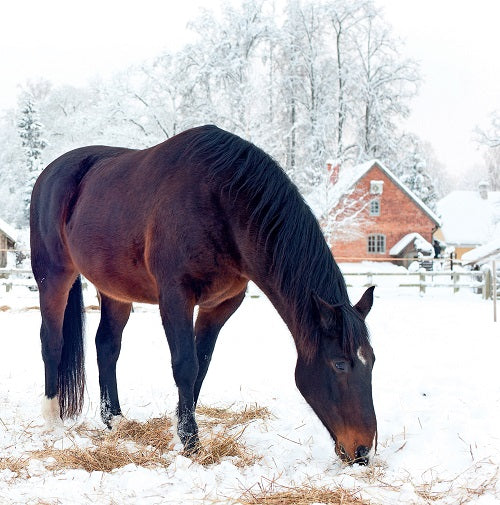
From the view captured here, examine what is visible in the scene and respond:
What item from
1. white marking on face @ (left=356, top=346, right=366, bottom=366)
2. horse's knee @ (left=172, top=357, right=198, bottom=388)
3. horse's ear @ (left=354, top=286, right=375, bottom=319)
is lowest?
horse's knee @ (left=172, top=357, right=198, bottom=388)

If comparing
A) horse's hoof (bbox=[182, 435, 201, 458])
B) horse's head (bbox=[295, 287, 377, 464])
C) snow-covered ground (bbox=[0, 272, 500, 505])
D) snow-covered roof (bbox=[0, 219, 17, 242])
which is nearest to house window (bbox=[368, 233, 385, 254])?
snow-covered roof (bbox=[0, 219, 17, 242])

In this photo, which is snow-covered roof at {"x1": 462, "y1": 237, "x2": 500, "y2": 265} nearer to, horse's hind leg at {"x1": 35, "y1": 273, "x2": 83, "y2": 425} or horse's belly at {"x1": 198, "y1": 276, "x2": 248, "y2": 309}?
horse's belly at {"x1": 198, "y1": 276, "x2": 248, "y2": 309}

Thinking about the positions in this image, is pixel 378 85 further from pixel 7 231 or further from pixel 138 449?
pixel 138 449

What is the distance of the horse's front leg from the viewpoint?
123 inches

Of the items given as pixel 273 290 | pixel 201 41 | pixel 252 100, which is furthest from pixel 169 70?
pixel 273 290

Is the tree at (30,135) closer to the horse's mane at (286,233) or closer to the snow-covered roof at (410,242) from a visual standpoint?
the snow-covered roof at (410,242)

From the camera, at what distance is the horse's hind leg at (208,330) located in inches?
144

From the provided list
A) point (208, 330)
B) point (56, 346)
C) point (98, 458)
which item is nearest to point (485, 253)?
point (208, 330)

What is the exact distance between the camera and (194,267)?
314 centimetres

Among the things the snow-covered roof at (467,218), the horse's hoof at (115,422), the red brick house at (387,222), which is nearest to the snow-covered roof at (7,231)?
the red brick house at (387,222)

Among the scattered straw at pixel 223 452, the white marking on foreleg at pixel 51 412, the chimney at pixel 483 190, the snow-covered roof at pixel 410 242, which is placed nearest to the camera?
the scattered straw at pixel 223 452

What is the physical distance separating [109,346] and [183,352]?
1.17 meters

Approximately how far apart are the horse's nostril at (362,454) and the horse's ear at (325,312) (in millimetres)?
584

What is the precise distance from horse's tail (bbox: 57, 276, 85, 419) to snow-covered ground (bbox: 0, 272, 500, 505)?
18cm
